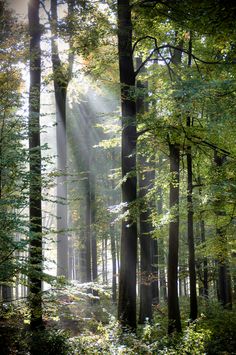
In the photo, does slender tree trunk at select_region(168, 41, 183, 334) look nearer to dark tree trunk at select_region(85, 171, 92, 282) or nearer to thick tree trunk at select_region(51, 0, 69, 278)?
thick tree trunk at select_region(51, 0, 69, 278)

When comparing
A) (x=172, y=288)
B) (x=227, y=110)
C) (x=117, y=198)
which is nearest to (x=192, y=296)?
(x=172, y=288)

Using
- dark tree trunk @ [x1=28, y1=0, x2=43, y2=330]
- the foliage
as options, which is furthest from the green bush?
dark tree trunk @ [x1=28, y1=0, x2=43, y2=330]

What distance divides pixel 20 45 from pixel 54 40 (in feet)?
12.1

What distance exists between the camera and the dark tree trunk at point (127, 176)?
345 inches

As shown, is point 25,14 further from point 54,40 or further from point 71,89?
point 71,89

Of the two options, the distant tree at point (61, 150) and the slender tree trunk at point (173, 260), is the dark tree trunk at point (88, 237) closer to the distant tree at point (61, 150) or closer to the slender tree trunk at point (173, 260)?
the distant tree at point (61, 150)

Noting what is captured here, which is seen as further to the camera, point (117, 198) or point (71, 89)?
point (117, 198)

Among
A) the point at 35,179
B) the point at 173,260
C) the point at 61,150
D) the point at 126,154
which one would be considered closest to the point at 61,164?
the point at 61,150

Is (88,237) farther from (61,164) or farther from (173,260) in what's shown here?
(173,260)

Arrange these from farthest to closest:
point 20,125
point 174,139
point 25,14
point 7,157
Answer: point 25,14
point 174,139
point 20,125
point 7,157

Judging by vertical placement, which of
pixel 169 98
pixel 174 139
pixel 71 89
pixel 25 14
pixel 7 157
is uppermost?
pixel 25 14

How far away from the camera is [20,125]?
764cm

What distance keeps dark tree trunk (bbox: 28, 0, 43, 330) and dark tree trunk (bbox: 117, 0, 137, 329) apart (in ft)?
7.42

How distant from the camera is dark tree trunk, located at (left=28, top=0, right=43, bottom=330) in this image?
7105 mm
